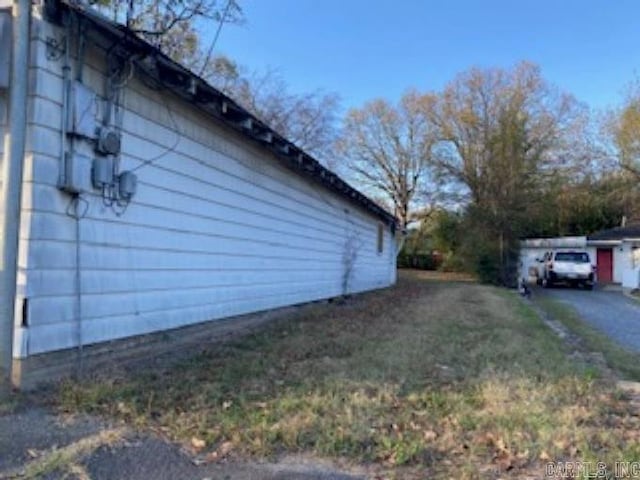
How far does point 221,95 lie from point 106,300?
2.93 metres

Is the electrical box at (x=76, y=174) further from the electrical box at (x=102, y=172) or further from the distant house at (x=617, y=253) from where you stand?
the distant house at (x=617, y=253)

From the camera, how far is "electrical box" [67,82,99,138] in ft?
17.3

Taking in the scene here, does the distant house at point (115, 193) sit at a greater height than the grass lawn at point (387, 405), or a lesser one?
greater

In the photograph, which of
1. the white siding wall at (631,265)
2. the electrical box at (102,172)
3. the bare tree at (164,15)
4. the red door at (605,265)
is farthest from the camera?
the red door at (605,265)

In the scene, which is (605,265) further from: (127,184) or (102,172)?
(102,172)

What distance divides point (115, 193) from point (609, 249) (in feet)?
105

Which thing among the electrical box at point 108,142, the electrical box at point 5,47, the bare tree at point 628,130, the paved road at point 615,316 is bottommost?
the paved road at point 615,316

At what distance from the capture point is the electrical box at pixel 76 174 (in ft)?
17.1

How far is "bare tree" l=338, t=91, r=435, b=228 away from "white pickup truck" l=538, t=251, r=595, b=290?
13672mm

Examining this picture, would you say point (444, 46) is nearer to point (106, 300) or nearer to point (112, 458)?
point (106, 300)

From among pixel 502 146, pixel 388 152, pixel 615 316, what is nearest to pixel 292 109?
pixel 388 152

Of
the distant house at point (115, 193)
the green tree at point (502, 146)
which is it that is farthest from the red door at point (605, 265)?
the distant house at point (115, 193)

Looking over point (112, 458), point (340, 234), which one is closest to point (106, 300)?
point (112, 458)

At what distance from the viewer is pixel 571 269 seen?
2716 centimetres
